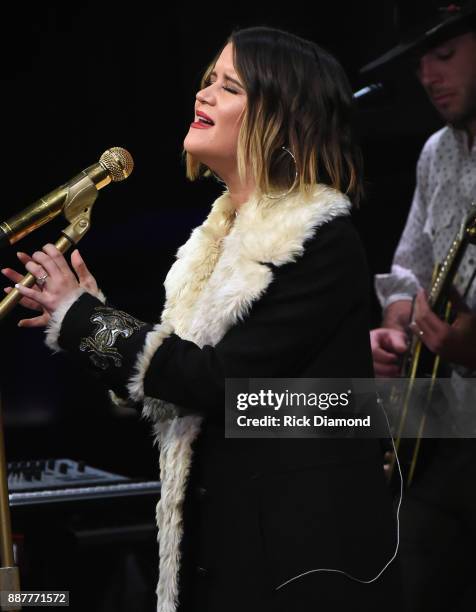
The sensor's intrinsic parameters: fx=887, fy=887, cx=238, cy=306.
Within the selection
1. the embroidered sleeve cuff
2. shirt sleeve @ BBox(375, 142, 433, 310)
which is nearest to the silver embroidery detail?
the embroidered sleeve cuff

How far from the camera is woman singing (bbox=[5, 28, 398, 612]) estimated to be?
160cm

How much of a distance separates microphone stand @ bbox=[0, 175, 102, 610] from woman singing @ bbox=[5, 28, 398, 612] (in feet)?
0.13

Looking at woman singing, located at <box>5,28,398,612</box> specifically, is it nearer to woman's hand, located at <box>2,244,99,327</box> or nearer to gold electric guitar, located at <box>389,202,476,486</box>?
woman's hand, located at <box>2,244,99,327</box>

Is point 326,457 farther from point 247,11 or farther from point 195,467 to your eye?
point 247,11

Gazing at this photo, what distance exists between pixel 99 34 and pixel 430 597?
257 centimetres

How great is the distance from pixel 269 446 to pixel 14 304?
53cm

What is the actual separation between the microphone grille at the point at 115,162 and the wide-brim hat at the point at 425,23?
150cm

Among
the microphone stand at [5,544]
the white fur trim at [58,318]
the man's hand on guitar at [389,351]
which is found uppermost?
the white fur trim at [58,318]

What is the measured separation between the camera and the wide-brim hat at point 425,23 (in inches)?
110

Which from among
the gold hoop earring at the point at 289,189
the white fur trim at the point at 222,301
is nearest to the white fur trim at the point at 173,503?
the white fur trim at the point at 222,301

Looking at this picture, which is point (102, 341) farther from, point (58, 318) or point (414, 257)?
point (414, 257)

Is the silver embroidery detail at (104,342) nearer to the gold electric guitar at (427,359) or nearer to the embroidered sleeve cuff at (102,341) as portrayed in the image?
the embroidered sleeve cuff at (102,341)

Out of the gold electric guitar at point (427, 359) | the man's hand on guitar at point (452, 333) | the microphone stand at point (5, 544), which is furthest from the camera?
the gold electric guitar at point (427, 359)

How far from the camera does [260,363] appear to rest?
5.27 feet
